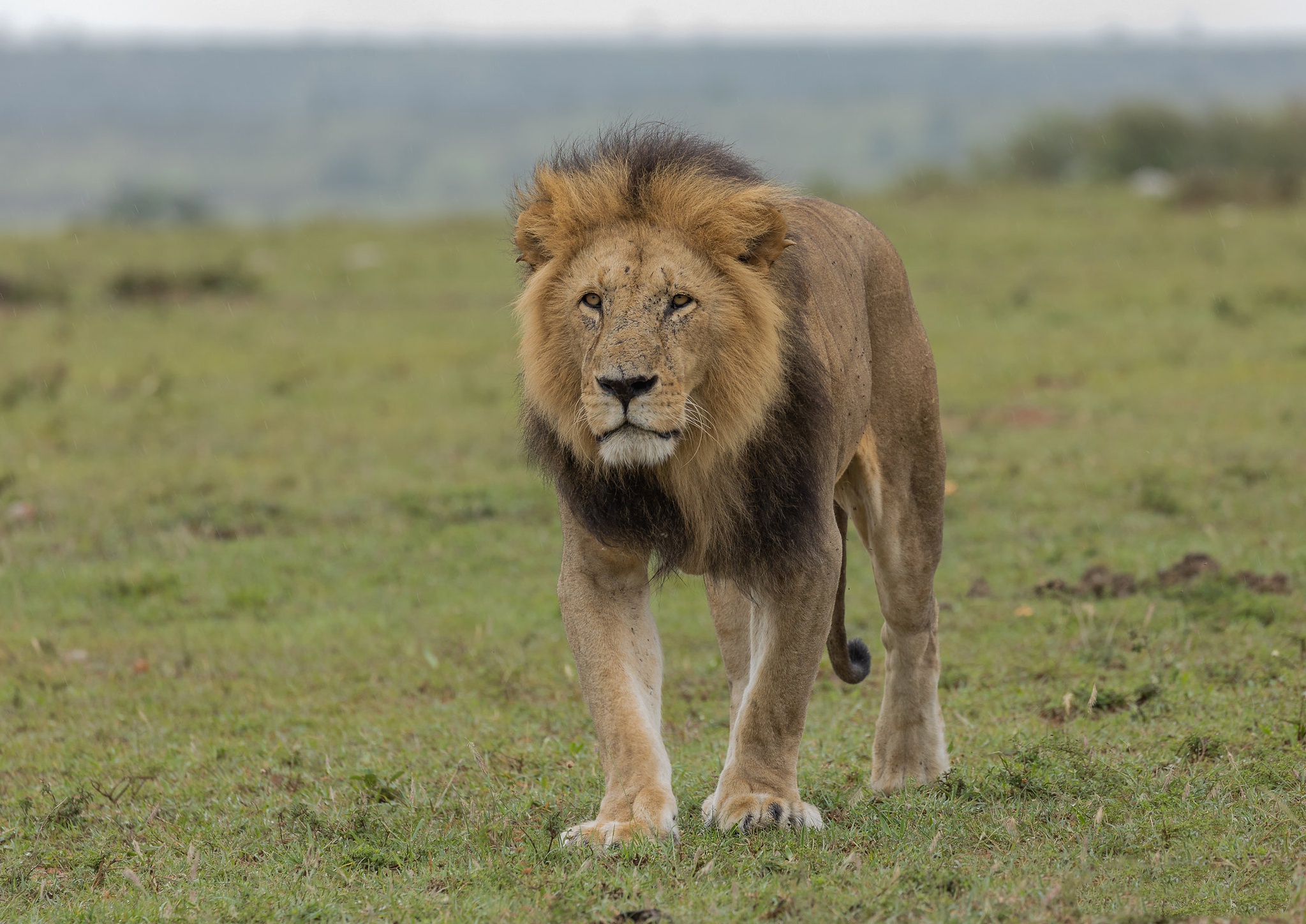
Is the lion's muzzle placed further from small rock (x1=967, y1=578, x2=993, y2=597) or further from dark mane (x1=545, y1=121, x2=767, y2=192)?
small rock (x1=967, y1=578, x2=993, y2=597)

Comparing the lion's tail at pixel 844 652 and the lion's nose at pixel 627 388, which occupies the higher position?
the lion's nose at pixel 627 388

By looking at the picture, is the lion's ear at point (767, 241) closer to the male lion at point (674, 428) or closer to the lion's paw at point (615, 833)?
the male lion at point (674, 428)

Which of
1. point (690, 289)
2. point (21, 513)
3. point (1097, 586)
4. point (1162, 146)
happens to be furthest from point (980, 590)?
point (1162, 146)

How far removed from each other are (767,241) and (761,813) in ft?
4.78

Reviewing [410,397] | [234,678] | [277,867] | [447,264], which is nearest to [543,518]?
[234,678]

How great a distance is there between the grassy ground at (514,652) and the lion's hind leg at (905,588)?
0.64ft

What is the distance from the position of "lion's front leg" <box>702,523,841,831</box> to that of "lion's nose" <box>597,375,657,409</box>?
0.73 meters

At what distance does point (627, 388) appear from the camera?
3.68 m

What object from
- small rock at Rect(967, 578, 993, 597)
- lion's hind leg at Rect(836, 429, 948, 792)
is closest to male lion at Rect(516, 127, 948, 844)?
lion's hind leg at Rect(836, 429, 948, 792)

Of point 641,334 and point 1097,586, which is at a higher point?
point 641,334

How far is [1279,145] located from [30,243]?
36.0 metres

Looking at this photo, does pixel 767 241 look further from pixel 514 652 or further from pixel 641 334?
pixel 514 652

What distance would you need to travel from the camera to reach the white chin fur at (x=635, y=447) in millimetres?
3713

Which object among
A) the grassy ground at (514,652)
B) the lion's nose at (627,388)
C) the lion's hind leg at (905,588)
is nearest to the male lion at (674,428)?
the lion's nose at (627,388)
